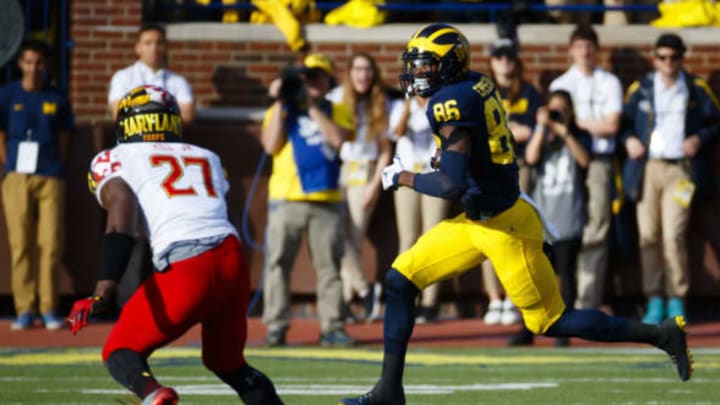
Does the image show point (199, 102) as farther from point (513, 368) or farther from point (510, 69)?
point (513, 368)

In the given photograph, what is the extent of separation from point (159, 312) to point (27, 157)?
6.59 meters

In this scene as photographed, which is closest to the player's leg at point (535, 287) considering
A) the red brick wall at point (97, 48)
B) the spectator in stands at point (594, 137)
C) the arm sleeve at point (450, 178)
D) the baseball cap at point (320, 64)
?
the arm sleeve at point (450, 178)

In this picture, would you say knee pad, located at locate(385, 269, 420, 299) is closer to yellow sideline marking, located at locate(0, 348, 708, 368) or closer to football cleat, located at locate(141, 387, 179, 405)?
football cleat, located at locate(141, 387, 179, 405)

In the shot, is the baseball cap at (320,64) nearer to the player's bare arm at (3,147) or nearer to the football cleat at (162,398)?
the player's bare arm at (3,147)

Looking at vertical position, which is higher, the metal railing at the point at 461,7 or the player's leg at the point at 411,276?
the metal railing at the point at 461,7

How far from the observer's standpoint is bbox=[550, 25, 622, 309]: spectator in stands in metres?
12.7

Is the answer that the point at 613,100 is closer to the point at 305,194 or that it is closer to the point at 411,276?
the point at 305,194

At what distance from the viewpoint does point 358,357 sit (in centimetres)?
1062

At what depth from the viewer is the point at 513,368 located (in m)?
9.87

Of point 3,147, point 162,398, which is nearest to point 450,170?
point 162,398

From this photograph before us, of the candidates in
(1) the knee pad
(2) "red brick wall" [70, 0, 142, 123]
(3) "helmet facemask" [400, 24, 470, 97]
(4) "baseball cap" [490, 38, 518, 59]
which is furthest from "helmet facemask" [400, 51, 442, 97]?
(2) "red brick wall" [70, 0, 142, 123]

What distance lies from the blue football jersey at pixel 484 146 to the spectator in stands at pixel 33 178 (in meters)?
5.73

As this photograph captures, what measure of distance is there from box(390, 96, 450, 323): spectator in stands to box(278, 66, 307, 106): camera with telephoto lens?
1.27 metres

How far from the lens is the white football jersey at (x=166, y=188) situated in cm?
634
